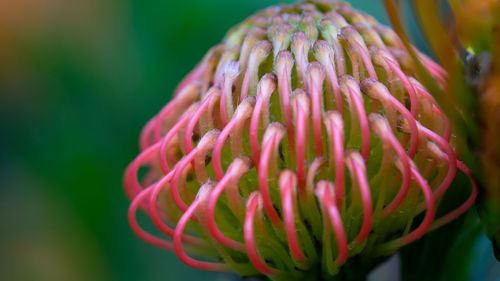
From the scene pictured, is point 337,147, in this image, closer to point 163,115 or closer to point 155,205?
point 155,205

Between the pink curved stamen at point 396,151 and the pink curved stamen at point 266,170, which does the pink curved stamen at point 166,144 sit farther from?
the pink curved stamen at point 396,151

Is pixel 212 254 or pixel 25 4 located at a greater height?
pixel 25 4

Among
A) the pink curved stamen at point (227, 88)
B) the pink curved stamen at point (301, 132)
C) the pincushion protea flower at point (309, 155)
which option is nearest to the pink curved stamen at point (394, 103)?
the pincushion protea flower at point (309, 155)

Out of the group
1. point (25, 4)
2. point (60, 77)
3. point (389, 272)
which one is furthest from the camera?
point (25, 4)

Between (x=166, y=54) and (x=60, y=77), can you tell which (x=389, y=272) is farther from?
(x=60, y=77)

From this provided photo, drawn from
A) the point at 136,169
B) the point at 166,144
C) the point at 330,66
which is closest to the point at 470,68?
the point at 330,66

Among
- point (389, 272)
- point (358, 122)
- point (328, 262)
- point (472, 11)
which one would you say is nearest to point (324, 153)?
point (358, 122)
